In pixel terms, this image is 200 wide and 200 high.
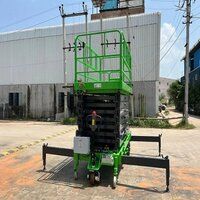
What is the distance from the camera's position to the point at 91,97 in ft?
22.7

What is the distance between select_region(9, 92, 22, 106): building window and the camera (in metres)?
27.3

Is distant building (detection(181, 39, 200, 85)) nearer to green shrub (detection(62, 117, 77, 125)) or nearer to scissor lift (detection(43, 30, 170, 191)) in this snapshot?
green shrub (detection(62, 117, 77, 125))

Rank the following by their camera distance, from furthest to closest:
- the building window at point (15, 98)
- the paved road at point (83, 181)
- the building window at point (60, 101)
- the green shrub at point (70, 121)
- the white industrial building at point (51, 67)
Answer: the building window at point (15, 98)
the building window at point (60, 101)
the white industrial building at point (51, 67)
the green shrub at point (70, 121)
the paved road at point (83, 181)

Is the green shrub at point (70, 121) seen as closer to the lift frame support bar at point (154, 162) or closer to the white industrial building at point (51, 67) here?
the white industrial building at point (51, 67)

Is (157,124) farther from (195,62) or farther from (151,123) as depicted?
(195,62)

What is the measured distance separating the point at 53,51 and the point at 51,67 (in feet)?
5.15

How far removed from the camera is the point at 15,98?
2755cm

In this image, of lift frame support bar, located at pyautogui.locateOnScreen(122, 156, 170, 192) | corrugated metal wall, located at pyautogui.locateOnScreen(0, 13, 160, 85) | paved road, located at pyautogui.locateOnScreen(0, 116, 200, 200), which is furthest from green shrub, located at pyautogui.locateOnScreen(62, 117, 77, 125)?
lift frame support bar, located at pyautogui.locateOnScreen(122, 156, 170, 192)

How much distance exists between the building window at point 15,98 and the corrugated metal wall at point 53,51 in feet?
5.00

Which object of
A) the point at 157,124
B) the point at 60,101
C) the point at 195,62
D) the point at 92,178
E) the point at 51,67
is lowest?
the point at 92,178

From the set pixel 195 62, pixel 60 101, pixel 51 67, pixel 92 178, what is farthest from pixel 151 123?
pixel 195 62

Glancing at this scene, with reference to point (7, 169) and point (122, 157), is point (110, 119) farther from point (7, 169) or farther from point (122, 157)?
point (7, 169)

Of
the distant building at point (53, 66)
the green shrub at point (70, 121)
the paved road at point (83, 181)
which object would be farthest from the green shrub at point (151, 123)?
the paved road at point (83, 181)

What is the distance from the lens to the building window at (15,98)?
27311 millimetres
